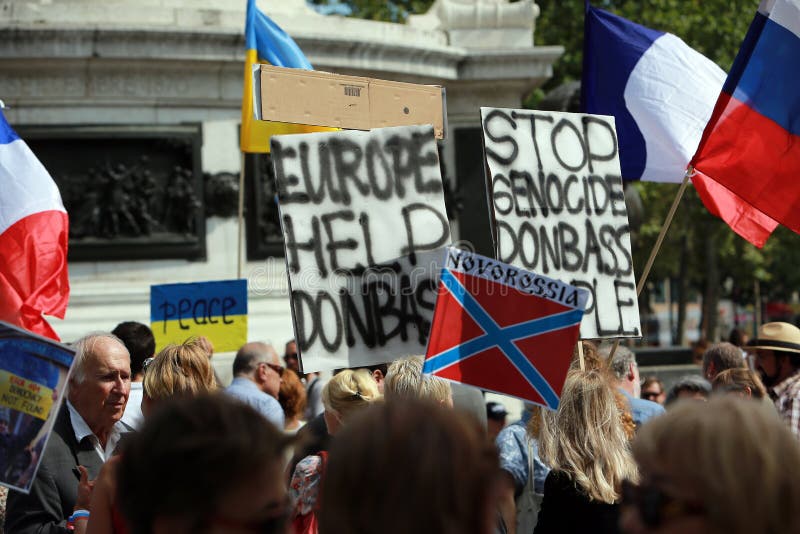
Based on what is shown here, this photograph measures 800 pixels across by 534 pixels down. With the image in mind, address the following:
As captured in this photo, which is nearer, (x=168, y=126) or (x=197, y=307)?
(x=197, y=307)

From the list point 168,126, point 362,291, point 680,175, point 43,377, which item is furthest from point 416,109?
point 168,126

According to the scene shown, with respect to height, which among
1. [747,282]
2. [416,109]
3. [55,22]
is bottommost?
[747,282]

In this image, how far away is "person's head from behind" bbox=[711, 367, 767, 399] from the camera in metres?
6.11

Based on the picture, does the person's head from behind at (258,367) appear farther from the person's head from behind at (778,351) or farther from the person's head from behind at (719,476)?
the person's head from behind at (719,476)

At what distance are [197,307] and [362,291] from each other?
388 cm

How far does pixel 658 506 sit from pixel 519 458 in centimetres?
289

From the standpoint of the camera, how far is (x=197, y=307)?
9000mm

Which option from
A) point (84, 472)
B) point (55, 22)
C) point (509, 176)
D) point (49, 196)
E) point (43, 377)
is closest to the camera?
point (43, 377)

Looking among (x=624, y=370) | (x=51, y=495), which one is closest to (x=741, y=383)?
(x=624, y=370)

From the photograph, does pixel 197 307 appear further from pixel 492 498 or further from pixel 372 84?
pixel 492 498

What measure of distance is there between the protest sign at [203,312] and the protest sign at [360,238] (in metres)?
3.56

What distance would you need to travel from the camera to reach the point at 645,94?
794 cm

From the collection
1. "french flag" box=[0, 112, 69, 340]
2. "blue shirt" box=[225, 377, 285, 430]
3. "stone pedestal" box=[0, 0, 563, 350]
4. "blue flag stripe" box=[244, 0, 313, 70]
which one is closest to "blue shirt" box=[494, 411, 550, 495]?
"blue shirt" box=[225, 377, 285, 430]

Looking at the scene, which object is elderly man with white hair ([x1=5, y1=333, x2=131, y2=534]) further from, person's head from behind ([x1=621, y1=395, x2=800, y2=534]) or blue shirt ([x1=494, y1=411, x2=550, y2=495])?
person's head from behind ([x1=621, y1=395, x2=800, y2=534])
